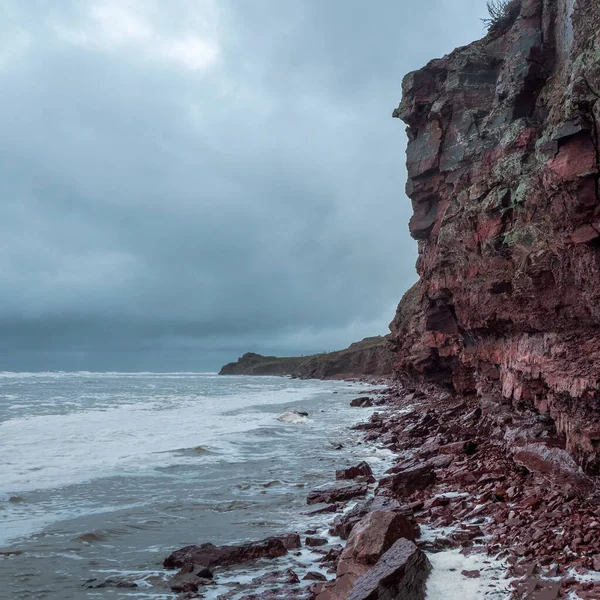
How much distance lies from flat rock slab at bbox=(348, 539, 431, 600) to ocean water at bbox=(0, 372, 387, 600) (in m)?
2.30

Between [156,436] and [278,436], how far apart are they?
538cm

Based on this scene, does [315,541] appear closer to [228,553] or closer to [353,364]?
[228,553]

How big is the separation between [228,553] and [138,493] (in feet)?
16.7

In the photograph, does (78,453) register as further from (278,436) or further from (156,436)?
(278,436)

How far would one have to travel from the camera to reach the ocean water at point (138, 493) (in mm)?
7676

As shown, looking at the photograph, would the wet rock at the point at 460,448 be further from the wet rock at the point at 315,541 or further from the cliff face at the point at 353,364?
the cliff face at the point at 353,364

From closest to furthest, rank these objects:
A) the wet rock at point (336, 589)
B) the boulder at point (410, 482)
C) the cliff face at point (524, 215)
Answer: the wet rock at point (336, 589) < the cliff face at point (524, 215) < the boulder at point (410, 482)

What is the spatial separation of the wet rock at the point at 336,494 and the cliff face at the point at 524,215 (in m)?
4.51

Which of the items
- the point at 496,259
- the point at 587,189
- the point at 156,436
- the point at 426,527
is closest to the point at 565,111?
the point at 587,189

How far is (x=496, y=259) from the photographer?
15750 millimetres

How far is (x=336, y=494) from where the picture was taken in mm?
11102

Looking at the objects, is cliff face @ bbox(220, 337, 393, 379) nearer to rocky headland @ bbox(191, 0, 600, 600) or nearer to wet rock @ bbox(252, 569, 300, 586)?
rocky headland @ bbox(191, 0, 600, 600)

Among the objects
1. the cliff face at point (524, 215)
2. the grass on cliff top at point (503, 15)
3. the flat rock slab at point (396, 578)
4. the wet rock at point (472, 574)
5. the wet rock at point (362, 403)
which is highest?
the grass on cliff top at point (503, 15)

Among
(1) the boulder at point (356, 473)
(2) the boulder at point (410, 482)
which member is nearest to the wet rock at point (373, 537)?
(2) the boulder at point (410, 482)
